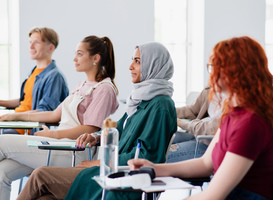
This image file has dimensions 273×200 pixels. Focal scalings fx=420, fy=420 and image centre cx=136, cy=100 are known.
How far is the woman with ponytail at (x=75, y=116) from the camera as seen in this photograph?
2.67 metres

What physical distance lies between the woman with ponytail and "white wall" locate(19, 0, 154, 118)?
286 cm

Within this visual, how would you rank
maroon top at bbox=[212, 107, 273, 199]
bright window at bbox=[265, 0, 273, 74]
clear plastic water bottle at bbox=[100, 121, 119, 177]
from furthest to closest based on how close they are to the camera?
bright window at bbox=[265, 0, 273, 74] → clear plastic water bottle at bbox=[100, 121, 119, 177] → maroon top at bbox=[212, 107, 273, 199]

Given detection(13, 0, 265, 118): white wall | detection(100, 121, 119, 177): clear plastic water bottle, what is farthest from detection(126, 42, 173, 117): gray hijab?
detection(13, 0, 265, 118): white wall

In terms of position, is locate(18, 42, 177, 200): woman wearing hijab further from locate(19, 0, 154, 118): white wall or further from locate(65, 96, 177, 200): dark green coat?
locate(19, 0, 154, 118): white wall

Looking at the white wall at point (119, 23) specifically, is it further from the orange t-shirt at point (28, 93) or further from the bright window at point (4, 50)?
the orange t-shirt at point (28, 93)

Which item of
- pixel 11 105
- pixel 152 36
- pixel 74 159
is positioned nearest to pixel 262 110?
pixel 74 159

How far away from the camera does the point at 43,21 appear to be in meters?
6.14

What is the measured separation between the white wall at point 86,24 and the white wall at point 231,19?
2.79ft

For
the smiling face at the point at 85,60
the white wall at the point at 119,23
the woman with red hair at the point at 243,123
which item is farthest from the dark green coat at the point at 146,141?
the white wall at the point at 119,23

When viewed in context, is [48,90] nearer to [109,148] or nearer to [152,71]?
[152,71]

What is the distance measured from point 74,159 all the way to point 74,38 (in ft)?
12.9

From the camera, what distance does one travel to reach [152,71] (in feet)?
7.72

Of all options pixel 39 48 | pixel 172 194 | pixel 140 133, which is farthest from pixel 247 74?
pixel 39 48

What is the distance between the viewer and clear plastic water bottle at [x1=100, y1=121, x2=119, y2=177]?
5.16ft
